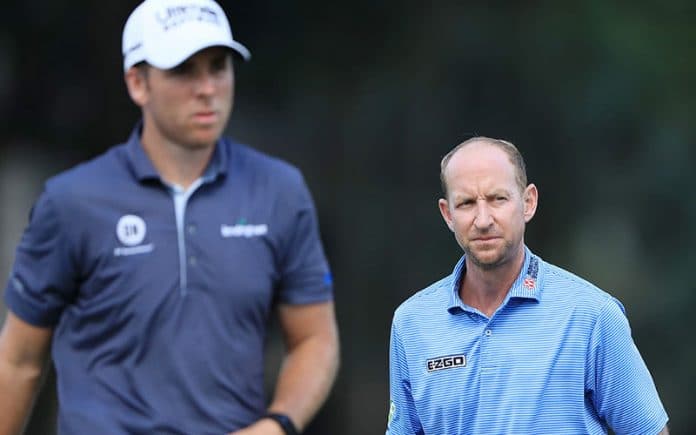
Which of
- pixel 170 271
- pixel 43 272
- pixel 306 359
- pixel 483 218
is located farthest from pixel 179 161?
pixel 483 218

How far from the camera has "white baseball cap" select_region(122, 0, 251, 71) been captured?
14.5ft

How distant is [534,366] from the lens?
10.8 feet

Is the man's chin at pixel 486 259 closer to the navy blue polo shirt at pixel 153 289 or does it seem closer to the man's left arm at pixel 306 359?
the navy blue polo shirt at pixel 153 289

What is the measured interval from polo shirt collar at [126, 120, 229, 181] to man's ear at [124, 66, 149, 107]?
4.7 inches

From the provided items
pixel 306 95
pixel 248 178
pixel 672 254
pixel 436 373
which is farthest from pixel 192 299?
pixel 672 254

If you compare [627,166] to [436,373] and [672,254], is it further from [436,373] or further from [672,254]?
[436,373]

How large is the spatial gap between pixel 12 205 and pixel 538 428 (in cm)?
411

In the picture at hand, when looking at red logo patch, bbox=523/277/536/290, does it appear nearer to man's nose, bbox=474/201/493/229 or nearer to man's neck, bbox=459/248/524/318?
man's neck, bbox=459/248/524/318

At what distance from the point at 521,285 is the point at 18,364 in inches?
71.0

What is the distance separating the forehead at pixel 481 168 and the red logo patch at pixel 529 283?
0.22 meters

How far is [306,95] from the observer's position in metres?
6.91

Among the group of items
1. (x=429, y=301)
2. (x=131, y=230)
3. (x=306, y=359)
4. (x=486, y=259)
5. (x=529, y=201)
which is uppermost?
(x=529, y=201)

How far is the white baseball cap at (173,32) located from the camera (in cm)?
443

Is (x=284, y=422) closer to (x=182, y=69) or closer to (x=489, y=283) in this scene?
(x=182, y=69)
